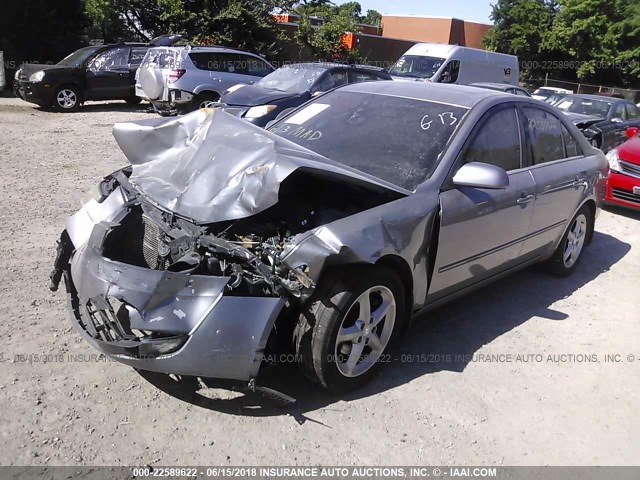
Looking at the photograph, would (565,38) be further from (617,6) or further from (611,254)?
(611,254)

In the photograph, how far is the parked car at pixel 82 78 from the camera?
13.9 meters

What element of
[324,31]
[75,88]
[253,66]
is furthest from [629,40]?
[75,88]

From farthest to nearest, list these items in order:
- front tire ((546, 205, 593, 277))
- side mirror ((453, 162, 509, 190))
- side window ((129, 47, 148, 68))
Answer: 1. side window ((129, 47, 148, 68))
2. front tire ((546, 205, 593, 277))
3. side mirror ((453, 162, 509, 190))

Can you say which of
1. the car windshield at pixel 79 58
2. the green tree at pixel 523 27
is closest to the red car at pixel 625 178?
the car windshield at pixel 79 58

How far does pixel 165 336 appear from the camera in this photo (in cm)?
295

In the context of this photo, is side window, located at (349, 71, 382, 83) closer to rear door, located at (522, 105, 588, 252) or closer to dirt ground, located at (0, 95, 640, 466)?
rear door, located at (522, 105, 588, 252)

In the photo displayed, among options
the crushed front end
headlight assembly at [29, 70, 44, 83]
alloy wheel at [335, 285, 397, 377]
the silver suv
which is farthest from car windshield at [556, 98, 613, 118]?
headlight assembly at [29, 70, 44, 83]

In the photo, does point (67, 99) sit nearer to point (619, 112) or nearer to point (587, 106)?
point (587, 106)

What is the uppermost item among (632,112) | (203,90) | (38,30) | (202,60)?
(38,30)

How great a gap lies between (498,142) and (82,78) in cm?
1303

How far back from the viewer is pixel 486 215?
13.3 feet

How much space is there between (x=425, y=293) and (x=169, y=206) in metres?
1.74

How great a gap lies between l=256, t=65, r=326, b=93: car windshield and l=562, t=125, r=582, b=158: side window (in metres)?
6.17

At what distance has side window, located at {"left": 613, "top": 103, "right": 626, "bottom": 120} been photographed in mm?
12952
